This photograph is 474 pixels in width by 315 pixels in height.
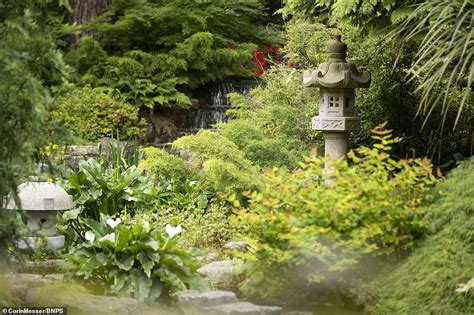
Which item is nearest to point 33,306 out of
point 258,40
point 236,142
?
point 236,142

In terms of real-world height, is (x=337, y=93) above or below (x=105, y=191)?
above

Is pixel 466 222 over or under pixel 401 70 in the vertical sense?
under

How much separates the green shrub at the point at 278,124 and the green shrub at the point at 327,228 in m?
3.47

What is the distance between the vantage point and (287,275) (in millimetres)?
5258

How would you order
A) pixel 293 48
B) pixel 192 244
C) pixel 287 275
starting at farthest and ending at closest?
1. pixel 293 48
2. pixel 192 244
3. pixel 287 275

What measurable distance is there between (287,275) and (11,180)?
1862 mm

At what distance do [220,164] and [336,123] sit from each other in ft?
3.83

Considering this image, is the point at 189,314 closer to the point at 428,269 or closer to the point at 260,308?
the point at 260,308

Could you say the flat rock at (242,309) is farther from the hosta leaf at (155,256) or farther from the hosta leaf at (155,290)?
the hosta leaf at (155,256)

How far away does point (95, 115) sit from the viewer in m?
13.5

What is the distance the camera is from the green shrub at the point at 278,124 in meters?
8.92

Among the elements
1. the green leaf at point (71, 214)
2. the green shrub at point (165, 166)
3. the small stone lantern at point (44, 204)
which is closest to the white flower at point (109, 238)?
the small stone lantern at point (44, 204)

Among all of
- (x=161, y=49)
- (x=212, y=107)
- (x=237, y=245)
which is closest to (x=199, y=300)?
(x=237, y=245)

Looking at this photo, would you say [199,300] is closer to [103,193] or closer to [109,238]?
[109,238]
